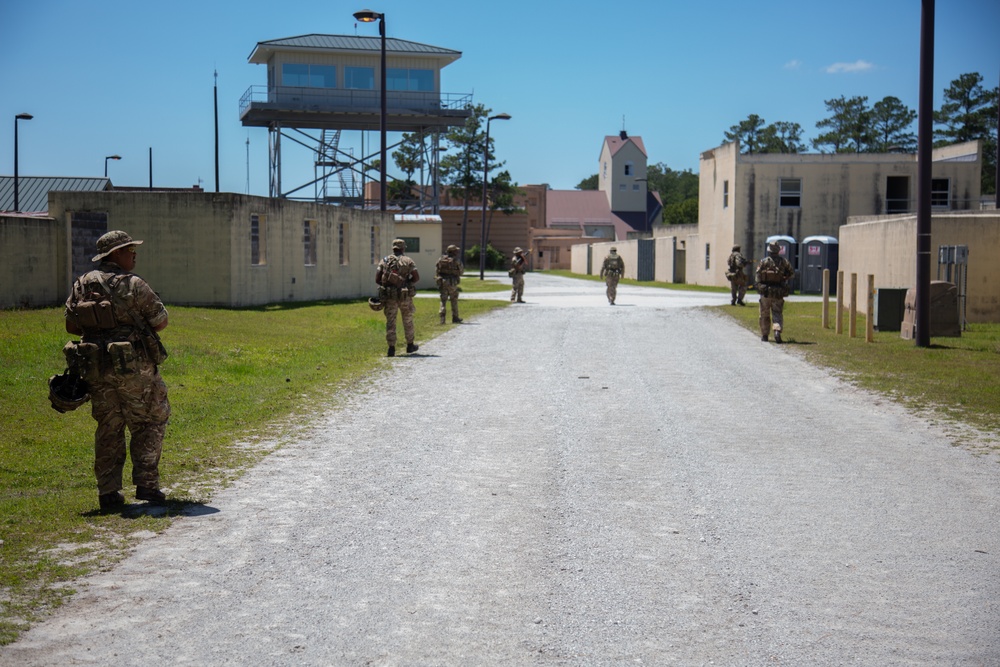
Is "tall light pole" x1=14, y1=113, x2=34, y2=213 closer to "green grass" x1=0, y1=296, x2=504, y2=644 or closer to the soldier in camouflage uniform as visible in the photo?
"green grass" x1=0, y1=296, x2=504, y2=644

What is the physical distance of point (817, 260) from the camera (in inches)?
1672

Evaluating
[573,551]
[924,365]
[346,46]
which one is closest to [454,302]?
[924,365]

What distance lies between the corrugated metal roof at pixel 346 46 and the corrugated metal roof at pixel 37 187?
30.3 ft

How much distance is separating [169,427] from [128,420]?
11.6 ft

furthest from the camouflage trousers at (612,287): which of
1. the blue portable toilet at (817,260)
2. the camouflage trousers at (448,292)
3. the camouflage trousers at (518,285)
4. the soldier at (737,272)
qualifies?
the blue portable toilet at (817,260)

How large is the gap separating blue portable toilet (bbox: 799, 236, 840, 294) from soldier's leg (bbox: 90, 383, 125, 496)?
3716cm

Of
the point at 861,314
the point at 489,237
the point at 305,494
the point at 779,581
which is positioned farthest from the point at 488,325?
the point at 489,237

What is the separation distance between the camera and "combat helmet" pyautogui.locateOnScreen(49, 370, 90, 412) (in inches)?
276

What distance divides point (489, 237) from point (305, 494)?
76.7 m

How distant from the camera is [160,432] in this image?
7.39 m

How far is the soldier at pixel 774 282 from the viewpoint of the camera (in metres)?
19.1

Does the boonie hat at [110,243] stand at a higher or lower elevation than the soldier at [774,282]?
higher

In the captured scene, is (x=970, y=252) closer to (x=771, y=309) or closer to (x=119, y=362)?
(x=771, y=309)

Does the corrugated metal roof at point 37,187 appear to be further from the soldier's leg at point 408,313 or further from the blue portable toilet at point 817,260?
the soldier's leg at point 408,313
